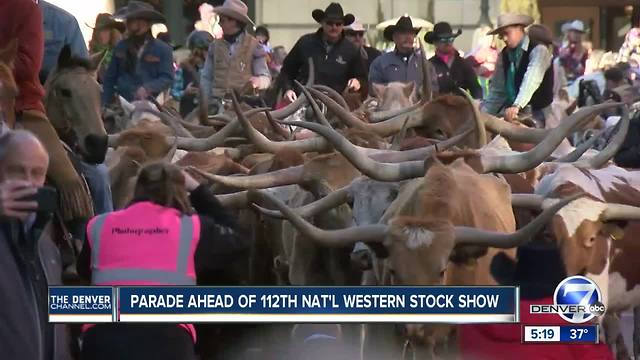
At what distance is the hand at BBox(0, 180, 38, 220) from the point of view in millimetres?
5043

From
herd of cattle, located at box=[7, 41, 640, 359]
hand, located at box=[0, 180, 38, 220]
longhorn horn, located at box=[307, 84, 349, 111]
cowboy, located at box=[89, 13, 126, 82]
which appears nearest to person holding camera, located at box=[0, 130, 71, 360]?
hand, located at box=[0, 180, 38, 220]

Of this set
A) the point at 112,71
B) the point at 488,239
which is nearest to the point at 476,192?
the point at 488,239

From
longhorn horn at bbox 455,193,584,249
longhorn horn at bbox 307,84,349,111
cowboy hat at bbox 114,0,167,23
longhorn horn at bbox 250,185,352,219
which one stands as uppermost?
cowboy hat at bbox 114,0,167,23

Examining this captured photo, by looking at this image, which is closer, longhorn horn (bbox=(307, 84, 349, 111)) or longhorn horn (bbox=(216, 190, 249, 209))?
longhorn horn (bbox=(216, 190, 249, 209))

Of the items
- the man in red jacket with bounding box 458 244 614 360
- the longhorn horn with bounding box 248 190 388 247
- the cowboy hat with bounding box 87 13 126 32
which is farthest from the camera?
the cowboy hat with bounding box 87 13 126 32

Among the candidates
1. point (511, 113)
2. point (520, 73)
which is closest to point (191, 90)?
point (520, 73)

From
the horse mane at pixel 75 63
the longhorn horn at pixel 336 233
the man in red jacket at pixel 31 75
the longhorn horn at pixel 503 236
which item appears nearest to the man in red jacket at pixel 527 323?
the longhorn horn at pixel 503 236

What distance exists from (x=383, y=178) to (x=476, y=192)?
0.59 m

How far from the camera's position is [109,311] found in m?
5.77

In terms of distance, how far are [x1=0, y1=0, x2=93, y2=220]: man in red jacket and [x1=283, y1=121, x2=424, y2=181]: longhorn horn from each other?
1.46 m

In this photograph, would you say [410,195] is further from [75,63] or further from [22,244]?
[22,244]

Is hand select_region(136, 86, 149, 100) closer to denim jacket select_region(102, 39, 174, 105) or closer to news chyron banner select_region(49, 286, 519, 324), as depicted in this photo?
denim jacket select_region(102, 39, 174, 105)

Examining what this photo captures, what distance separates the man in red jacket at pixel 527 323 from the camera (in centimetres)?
647

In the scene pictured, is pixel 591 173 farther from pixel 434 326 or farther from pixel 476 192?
pixel 434 326
